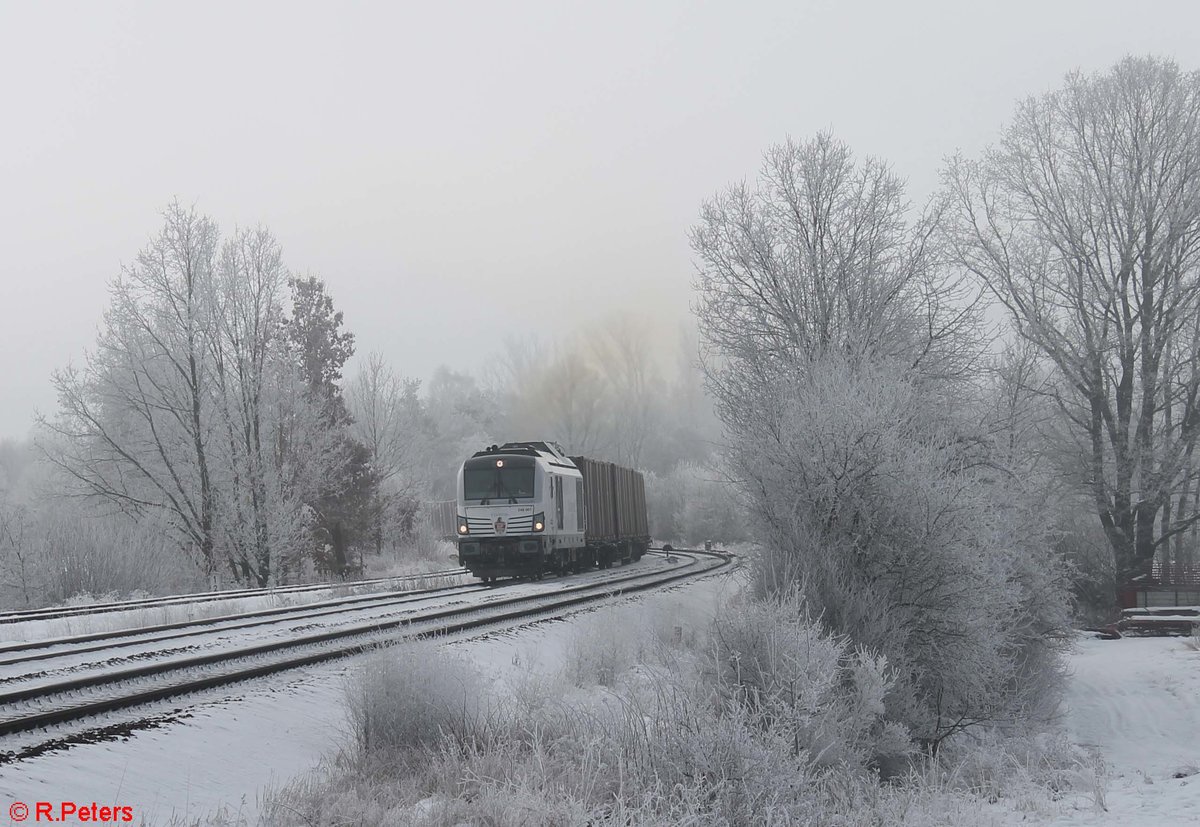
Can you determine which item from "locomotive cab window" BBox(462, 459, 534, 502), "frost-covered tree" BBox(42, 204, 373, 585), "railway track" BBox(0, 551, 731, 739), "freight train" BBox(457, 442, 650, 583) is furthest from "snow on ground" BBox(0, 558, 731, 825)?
"frost-covered tree" BBox(42, 204, 373, 585)

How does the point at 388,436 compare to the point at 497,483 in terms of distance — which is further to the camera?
the point at 388,436

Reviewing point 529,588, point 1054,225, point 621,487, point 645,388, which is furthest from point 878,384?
point 645,388

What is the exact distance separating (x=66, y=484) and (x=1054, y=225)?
29.8m

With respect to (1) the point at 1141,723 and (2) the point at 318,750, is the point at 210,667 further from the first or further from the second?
(1) the point at 1141,723

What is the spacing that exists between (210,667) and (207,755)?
3038mm

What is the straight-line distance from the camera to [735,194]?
78.4 feet

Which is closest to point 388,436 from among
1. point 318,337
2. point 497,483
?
point 318,337

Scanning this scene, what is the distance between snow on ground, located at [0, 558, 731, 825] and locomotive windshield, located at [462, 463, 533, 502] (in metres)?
13.7

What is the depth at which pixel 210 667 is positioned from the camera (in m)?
9.30

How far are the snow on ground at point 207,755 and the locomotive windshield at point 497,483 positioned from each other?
13.7 meters

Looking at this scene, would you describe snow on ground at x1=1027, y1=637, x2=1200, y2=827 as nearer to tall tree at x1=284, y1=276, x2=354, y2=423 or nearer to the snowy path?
the snowy path

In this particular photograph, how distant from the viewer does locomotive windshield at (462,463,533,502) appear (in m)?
23.3

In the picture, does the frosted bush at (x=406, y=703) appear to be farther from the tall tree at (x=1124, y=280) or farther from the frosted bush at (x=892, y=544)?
the tall tree at (x=1124, y=280)

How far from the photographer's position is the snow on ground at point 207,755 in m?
5.47
